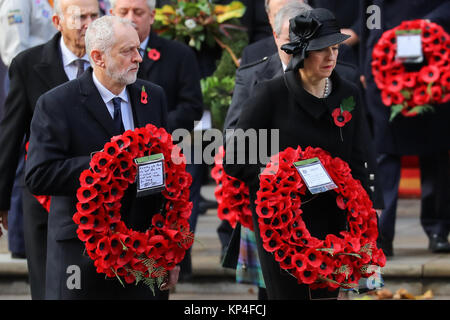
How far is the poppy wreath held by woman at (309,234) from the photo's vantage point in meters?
Result: 4.65

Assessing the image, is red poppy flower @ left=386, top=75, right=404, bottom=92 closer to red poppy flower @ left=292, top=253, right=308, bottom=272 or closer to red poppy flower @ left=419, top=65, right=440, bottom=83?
red poppy flower @ left=419, top=65, right=440, bottom=83

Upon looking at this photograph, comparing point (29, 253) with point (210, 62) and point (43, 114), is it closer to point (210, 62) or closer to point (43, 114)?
point (43, 114)

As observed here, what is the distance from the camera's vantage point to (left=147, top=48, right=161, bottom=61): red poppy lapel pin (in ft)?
21.4

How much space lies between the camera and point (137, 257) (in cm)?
468

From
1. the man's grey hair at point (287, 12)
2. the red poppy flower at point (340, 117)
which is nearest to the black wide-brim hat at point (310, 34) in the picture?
the red poppy flower at point (340, 117)

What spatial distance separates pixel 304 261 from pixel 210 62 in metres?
3.29

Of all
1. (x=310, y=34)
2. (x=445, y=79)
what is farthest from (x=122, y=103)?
(x=445, y=79)

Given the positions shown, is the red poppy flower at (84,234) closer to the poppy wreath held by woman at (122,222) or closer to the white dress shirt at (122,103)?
the poppy wreath held by woman at (122,222)

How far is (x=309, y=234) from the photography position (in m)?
4.70

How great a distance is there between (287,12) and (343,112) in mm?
709

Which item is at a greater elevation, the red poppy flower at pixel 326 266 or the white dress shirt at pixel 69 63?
the white dress shirt at pixel 69 63

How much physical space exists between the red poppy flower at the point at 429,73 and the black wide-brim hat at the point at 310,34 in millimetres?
2276

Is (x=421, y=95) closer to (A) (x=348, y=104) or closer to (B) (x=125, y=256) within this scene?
(A) (x=348, y=104)
